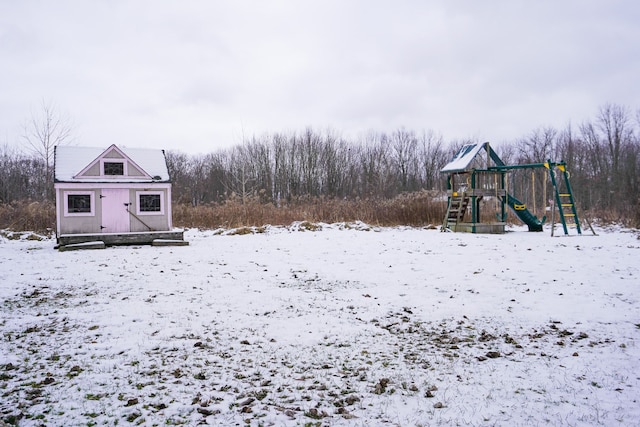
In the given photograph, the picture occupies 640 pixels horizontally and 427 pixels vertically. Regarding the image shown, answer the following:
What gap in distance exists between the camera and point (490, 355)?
4414 mm

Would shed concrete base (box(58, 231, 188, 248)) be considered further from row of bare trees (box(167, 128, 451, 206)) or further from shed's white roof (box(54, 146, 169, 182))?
row of bare trees (box(167, 128, 451, 206))

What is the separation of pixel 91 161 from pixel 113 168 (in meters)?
0.84

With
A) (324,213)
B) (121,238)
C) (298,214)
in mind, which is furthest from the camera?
(324,213)

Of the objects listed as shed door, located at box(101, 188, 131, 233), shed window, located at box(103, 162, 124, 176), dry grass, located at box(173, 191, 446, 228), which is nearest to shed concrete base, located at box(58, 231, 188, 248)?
shed door, located at box(101, 188, 131, 233)

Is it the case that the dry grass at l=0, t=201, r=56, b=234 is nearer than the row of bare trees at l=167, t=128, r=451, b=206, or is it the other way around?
the dry grass at l=0, t=201, r=56, b=234

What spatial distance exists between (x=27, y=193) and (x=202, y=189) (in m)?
17.6

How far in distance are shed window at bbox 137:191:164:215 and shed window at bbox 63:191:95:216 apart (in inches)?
65.9

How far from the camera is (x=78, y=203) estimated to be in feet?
49.9

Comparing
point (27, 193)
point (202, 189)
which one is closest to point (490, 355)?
point (27, 193)

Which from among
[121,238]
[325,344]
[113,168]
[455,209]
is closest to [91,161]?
[113,168]

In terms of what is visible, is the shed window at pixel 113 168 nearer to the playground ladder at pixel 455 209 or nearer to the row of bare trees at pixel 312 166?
the playground ladder at pixel 455 209

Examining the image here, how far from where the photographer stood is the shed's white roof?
15.2 metres

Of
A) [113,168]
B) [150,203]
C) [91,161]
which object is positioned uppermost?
[91,161]

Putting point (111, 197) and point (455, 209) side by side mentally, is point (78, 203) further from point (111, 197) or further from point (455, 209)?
point (455, 209)
